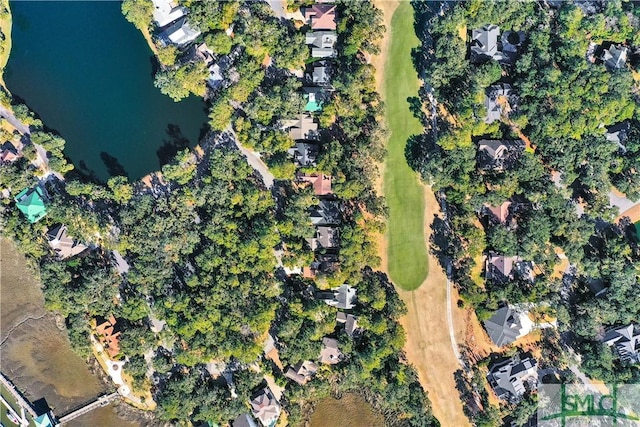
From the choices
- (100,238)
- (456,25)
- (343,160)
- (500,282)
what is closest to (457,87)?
(456,25)

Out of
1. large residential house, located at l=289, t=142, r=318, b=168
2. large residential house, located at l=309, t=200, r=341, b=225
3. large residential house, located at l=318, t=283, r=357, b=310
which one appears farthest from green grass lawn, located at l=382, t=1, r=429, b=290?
large residential house, located at l=289, t=142, r=318, b=168

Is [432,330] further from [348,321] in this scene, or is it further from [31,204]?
[31,204]

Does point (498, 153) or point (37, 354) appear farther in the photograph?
point (37, 354)

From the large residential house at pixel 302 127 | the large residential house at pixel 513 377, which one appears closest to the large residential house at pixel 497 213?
the large residential house at pixel 513 377

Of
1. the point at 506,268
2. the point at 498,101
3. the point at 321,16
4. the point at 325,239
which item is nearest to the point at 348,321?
the point at 325,239

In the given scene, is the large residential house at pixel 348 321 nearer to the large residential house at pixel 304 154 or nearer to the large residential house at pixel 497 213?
the large residential house at pixel 304 154

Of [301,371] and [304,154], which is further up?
[304,154]

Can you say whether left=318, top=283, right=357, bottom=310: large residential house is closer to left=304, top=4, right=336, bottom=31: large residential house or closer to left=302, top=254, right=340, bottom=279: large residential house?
left=302, top=254, right=340, bottom=279: large residential house
